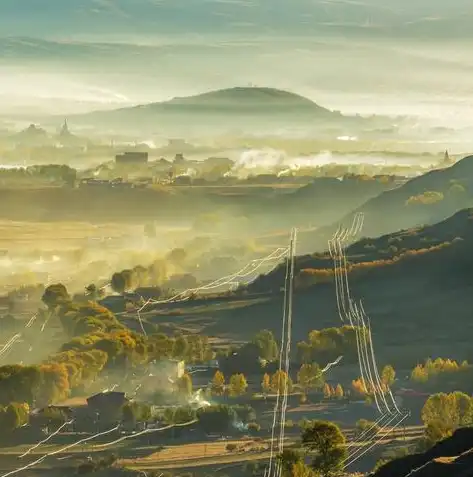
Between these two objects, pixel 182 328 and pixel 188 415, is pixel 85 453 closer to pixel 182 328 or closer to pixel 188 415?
pixel 188 415

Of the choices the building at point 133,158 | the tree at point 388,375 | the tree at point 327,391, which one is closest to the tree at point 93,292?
the tree at point 388,375

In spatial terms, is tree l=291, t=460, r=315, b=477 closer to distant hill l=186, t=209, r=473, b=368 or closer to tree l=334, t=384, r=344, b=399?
tree l=334, t=384, r=344, b=399

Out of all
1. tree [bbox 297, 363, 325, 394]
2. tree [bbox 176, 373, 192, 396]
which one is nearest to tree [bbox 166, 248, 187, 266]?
tree [bbox 297, 363, 325, 394]

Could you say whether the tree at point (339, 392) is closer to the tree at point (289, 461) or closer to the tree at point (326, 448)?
the tree at point (289, 461)

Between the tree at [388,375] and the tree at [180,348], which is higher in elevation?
the tree at [388,375]

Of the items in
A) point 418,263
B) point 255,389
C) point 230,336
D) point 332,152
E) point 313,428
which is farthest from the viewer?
point 332,152

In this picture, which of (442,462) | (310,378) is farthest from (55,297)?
(442,462)

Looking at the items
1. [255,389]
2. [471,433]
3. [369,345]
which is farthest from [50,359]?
[471,433]
